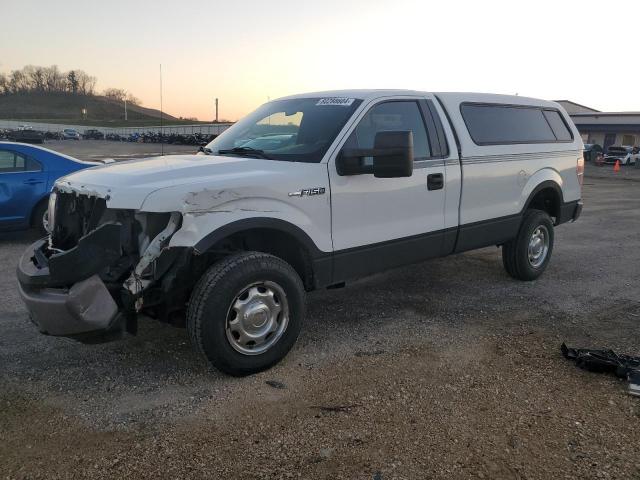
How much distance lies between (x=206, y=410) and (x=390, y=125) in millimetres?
2716

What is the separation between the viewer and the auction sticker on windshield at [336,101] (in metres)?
4.41

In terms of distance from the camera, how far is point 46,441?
2.96 metres

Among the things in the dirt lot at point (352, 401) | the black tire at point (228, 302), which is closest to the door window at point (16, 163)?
the dirt lot at point (352, 401)

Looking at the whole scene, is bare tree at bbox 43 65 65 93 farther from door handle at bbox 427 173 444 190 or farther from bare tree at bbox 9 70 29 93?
door handle at bbox 427 173 444 190

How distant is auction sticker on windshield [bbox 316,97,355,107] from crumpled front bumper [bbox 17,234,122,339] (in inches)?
93.0

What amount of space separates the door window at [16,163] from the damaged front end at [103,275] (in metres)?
4.80

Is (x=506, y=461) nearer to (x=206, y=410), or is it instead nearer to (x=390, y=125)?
(x=206, y=410)

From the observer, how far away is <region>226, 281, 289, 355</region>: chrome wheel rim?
11.8ft

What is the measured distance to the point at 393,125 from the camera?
4.59 meters

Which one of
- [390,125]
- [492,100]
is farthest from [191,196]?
[492,100]

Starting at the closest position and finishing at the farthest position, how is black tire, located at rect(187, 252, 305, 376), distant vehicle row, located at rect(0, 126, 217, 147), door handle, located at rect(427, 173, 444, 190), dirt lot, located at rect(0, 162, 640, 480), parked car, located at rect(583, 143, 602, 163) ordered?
dirt lot, located at rect(0, 162, 640, 480) → black tire, located at rect(187, 252, 305, 376) → door handle, located at rect(427, 173, 444, 190) → parked car, located at rect(583, 143, 602, 163) → distant vehicle row, located at rect(0, 126, 217, 147)

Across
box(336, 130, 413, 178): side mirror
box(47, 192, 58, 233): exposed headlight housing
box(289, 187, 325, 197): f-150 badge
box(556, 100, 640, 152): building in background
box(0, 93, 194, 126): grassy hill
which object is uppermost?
box(0, 93, 194, 126): grassy hill

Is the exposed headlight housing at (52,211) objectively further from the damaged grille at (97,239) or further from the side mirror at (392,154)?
the side mirror at (392,154)

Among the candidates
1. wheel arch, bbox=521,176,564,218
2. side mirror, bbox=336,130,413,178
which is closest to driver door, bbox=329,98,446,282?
side mirror, bbox=336,130,413,178
